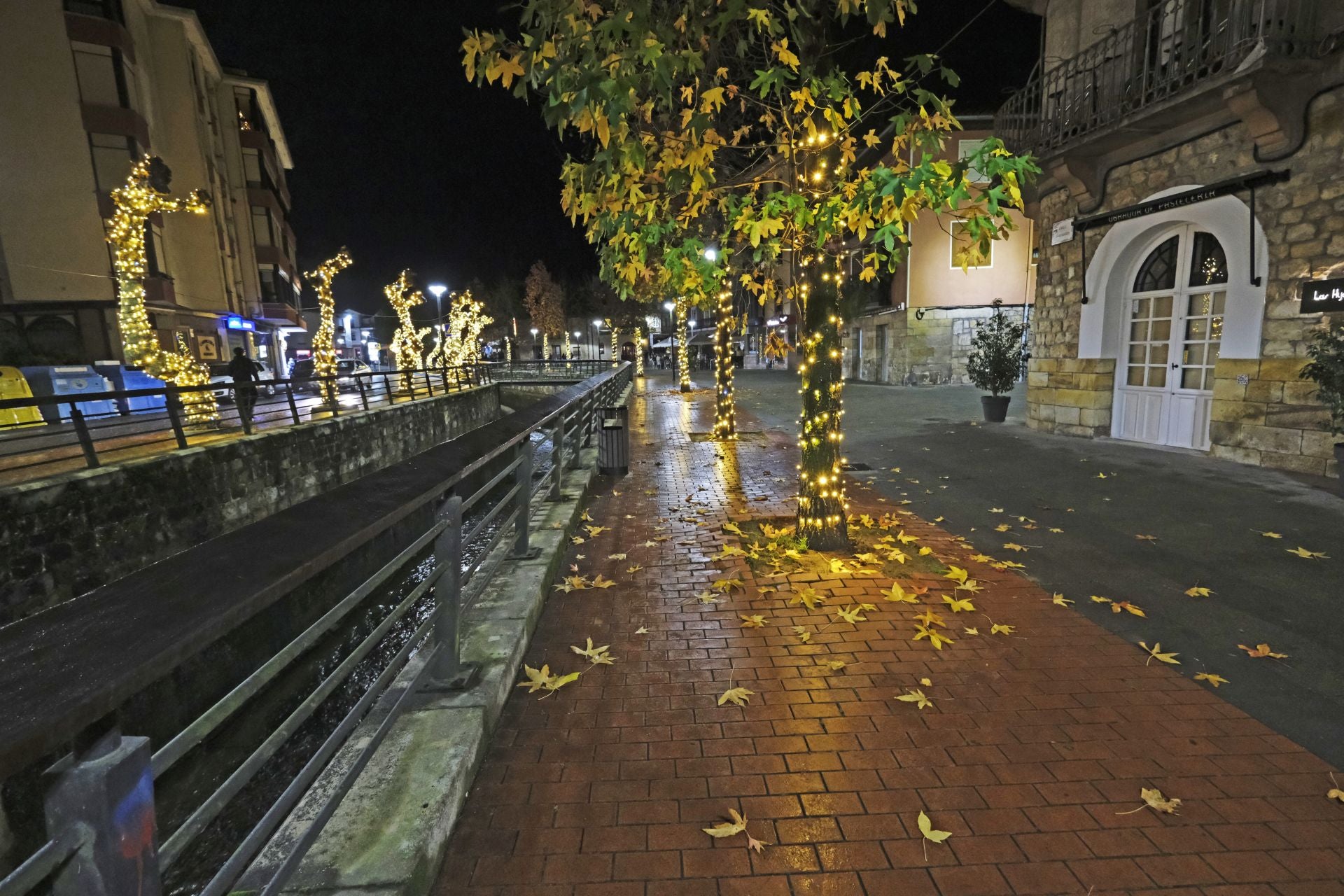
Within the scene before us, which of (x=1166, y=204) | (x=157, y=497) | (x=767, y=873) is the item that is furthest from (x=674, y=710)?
(x=1166, y=204)

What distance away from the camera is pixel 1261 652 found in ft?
12.3

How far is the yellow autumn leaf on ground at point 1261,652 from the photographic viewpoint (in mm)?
3717

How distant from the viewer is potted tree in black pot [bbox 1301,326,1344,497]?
22.5 feet

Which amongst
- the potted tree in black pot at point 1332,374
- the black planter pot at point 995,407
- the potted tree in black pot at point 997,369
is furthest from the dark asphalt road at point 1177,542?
the potted tree in black pot at point 997,369

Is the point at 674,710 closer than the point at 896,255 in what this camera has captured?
Yes

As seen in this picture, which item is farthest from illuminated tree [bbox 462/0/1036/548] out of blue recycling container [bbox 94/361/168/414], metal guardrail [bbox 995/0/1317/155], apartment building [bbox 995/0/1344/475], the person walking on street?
blue recycling container [bbox 94/361/168/414]

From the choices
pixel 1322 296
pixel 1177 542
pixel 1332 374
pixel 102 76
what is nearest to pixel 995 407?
pixel 1322 296

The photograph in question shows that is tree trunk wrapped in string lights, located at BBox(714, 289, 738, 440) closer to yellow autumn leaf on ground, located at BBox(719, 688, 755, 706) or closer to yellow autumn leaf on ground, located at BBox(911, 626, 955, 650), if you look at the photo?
yellow autumn leaf on ground, located at BBox(911, 626, 955, 650)

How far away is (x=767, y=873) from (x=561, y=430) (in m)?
5.06

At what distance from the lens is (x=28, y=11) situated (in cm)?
2003

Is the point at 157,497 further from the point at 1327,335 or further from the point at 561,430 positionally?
the point at 1327,335

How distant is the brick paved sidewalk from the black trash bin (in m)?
4.80

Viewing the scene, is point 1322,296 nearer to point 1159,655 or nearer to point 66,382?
point 1159,655

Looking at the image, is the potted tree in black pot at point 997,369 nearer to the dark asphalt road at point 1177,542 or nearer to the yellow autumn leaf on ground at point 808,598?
the dark asphalt road at point 1177,542
